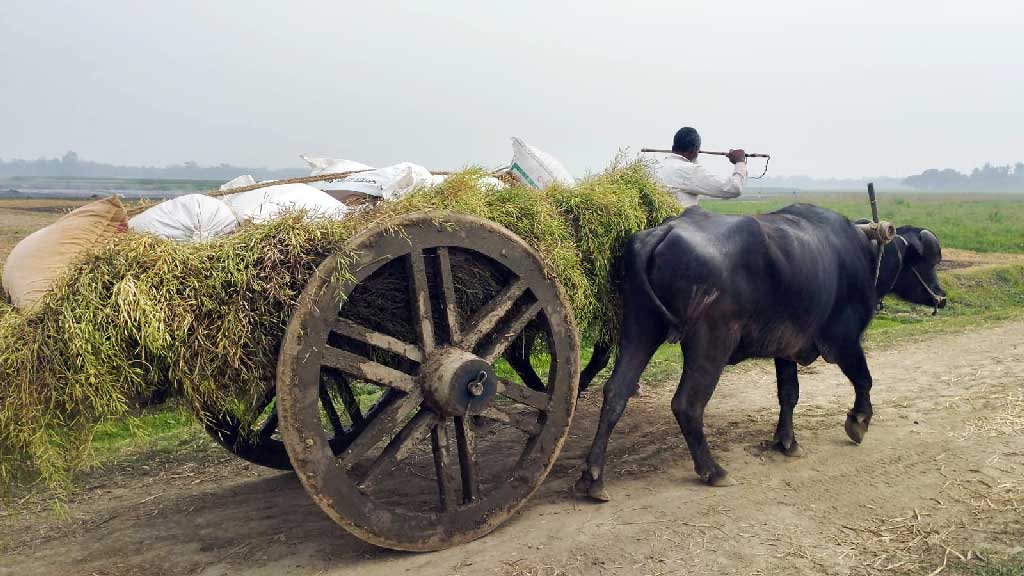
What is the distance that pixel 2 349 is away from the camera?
2.96 metres

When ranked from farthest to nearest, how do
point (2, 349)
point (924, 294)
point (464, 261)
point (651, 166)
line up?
point (924, 294)
point (651, 166)
point (464, 261)
point (2, 349)

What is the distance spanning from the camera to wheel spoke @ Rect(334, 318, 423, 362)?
3.39 m

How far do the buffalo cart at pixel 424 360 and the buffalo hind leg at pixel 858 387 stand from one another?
238cm

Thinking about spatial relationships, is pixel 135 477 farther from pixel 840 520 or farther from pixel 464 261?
pixel 840 520

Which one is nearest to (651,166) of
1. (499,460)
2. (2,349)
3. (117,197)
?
(499,460)

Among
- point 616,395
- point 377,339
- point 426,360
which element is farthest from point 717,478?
point 377,339

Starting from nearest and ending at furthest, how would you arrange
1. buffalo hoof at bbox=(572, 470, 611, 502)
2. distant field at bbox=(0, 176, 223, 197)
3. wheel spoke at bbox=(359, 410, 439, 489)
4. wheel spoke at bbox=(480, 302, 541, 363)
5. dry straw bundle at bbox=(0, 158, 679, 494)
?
dry straw bundle at bbox=(0, 158, 679, 494), wheel spoke at bbox=(359, 410, 439, 489), wheel spoke at bbox=(480, 302, 541, 363), buffalo hoof at bbox=(572, 470, 611, 502), distant field at bbox=(0, 176, 223, 197)

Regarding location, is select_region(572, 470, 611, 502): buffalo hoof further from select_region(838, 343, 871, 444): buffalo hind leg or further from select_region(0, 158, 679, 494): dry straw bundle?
select_region(838, 343, 871, 444): buffalo hind leg

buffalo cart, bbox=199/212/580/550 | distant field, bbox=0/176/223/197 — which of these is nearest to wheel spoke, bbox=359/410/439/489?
buffalo cart, bbox=199/212/580/550

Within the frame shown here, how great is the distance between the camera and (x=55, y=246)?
3.51 m

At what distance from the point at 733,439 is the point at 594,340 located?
1597mm

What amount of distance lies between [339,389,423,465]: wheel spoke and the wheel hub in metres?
0.07

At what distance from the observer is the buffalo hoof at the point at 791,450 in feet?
17.5

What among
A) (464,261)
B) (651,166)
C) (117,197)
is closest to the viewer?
(117,197)
